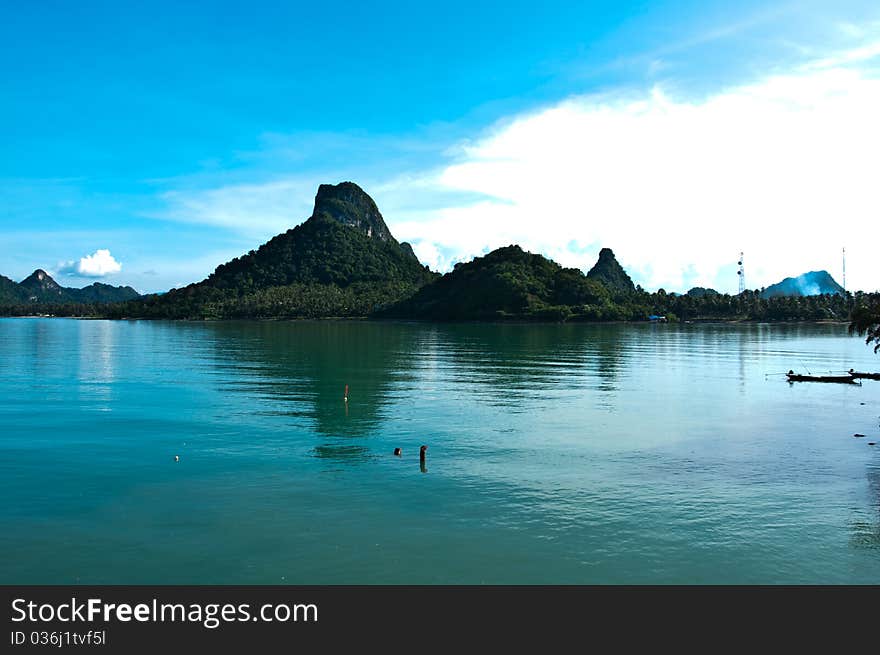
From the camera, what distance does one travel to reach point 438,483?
3338 centimetres

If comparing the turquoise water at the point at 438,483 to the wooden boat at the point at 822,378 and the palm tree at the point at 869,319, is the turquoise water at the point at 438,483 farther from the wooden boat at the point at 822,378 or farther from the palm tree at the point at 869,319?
the palm tree at the point at 869,319

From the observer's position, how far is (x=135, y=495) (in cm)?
3114

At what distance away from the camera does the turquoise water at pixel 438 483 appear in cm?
2338

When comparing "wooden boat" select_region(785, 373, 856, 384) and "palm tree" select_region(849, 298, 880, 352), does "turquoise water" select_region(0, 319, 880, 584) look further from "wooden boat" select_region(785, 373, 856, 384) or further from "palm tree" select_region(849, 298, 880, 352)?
"palm tree" select_region(849, 298, 880, 352)

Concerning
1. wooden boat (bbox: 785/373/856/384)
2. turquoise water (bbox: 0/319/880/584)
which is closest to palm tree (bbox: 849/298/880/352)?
turquoise water (bbox: 0/319/880/584)

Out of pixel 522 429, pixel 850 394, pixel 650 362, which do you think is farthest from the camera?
pixel 650 362

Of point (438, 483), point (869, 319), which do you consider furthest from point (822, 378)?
point (438, 483)

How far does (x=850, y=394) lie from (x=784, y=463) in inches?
1509

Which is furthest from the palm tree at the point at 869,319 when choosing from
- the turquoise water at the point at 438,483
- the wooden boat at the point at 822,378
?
the wooden boat at the point at 822,378

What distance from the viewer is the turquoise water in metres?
23.4
